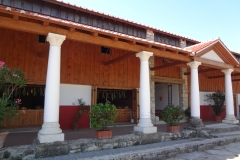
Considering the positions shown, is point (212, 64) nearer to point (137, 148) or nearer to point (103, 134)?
point (137, 148)

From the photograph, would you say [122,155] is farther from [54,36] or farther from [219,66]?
[219,66]

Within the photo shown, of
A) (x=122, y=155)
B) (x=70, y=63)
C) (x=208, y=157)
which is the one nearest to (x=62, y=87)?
(x=70, y=63)

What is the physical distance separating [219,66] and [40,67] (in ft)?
27.7

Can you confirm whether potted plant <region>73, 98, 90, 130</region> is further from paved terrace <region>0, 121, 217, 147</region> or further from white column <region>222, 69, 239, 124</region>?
white column <region>222, 69, 239, 124</region>

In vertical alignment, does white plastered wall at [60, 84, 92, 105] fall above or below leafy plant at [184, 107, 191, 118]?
above

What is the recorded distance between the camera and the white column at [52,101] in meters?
5.13

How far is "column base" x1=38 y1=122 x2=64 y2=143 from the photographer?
16.5ft

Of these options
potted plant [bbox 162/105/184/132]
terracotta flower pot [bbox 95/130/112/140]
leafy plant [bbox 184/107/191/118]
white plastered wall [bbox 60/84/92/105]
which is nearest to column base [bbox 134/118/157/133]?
potted plant [bbox 162/105/184/132]

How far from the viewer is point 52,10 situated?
915cm

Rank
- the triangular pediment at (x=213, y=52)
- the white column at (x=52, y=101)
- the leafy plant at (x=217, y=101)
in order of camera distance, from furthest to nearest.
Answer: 1. the leafy plant at (x=217, y=101)
2. the triangular pediment at (x=213, y=52)
3. the white column at (x=52, y=101)

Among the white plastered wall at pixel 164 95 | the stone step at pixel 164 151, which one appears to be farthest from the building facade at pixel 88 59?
the stone step at pixel 164 151

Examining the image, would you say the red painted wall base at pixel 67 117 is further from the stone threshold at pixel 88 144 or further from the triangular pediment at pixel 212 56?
the triangular pediment at pixel 212 56

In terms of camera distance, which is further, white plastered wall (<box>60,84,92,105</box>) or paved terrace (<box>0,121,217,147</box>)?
white plastered wall (<box>60,84,92,105</box>)

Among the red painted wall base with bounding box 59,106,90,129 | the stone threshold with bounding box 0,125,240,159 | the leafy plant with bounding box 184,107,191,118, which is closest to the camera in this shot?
the stone threshold with bounding box 0,125,240,159
